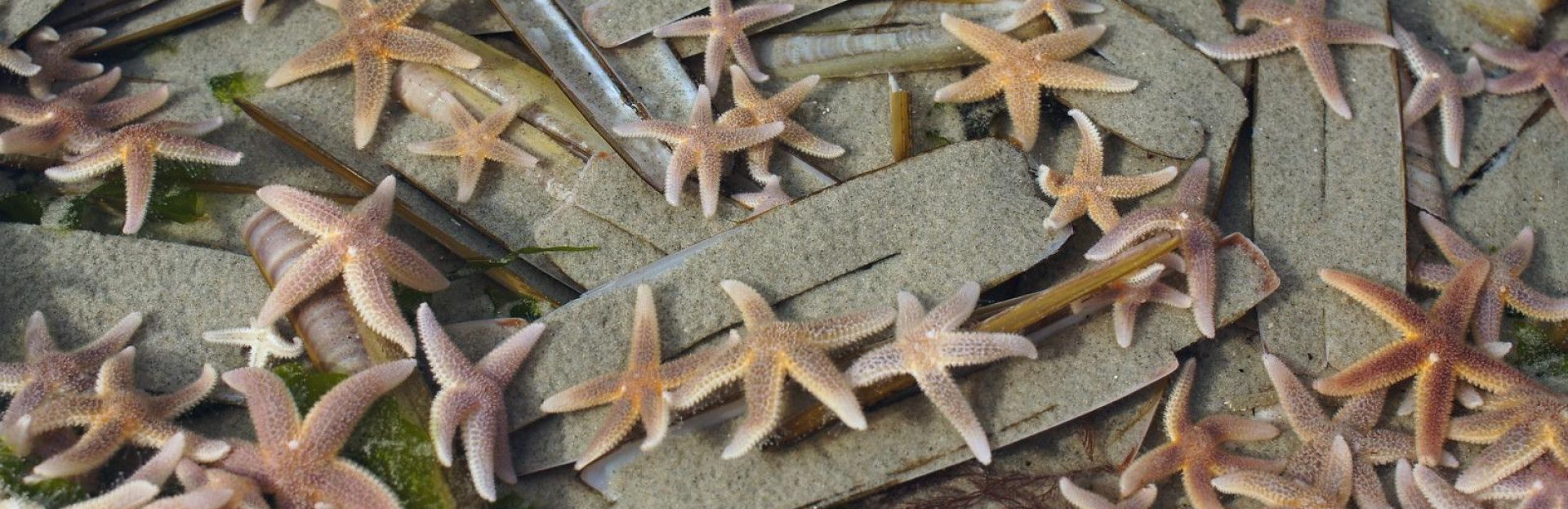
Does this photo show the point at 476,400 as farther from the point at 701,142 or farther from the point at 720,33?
the point at 720,33

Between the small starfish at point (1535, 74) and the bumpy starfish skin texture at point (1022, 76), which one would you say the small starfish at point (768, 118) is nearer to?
the bumpy starfish skin texture at point (1022, 76)

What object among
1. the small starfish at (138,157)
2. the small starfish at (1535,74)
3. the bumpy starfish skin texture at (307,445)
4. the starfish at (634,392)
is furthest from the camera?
the small starfish at (1535,74)

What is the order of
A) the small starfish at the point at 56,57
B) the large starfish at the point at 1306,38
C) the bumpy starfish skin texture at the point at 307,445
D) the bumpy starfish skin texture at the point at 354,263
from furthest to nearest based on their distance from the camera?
the large starfish at the point at 1306,38 → the small starfish at the point at 56,57 → the bumpy starfish skin texture at the point at 354,263 → the bumpy starfish skin texture at the point at 307,445

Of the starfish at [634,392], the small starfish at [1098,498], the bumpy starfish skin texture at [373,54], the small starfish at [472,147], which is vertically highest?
the bumpy starfish skin texture at [373,54]

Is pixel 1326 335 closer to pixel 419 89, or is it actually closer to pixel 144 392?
pixel 419 89

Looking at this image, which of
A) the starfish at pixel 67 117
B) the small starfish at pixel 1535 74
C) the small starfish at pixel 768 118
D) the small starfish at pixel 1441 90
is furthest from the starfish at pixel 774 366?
the small starfish at pixel 1535 74

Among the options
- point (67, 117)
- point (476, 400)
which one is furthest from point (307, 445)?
point (67, 117)

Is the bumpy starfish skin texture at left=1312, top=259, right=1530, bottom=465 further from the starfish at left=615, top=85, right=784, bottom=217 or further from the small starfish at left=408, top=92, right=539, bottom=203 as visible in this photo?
the small starfish at left=408, top=92, right=539, bottom=203
